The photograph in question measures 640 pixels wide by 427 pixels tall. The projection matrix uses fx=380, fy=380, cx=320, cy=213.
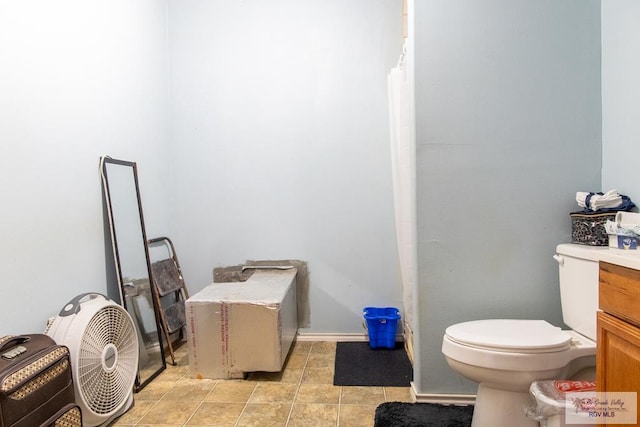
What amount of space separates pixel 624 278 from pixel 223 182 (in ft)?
8.12

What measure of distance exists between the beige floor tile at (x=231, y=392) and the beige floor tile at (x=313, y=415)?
1.01 ft

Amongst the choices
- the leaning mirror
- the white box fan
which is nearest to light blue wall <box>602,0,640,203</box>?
the white box fan

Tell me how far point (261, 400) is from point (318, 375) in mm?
414

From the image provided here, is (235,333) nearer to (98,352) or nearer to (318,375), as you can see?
(318,375)

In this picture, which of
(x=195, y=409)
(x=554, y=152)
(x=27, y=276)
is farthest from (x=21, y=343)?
(x=554, y=152)

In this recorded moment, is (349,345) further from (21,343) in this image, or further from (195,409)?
(21,343)

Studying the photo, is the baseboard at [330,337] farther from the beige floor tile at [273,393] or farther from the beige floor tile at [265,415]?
the beige floor tile at [265,415]

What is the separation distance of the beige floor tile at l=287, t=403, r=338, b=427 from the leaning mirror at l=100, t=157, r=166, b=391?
935 millimetres

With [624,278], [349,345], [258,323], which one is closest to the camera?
[624,278]

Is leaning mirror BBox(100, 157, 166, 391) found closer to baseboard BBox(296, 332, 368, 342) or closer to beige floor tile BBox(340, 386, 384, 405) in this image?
baseboard BBox(296, 332, 368, 342)

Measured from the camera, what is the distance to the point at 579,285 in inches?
65.3

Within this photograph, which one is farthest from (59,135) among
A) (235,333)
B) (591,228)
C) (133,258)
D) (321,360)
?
(591,228)

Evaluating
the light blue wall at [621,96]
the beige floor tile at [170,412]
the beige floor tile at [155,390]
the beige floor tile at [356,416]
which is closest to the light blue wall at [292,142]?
the beige floor tile at [155,390]

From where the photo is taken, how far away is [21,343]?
1432 millimetres
